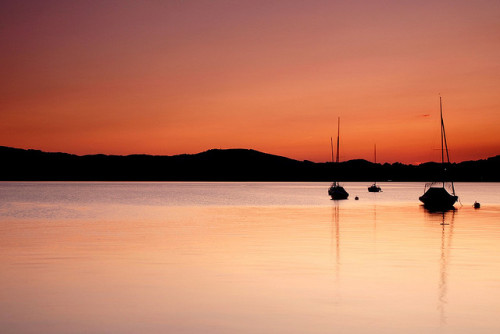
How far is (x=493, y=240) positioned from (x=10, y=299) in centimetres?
2895

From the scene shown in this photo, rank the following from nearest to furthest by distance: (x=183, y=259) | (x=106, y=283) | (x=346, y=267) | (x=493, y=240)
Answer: (x=106, y=283)
(x=346, y=267)
(x=183, y=259)
(x=493, y=240)

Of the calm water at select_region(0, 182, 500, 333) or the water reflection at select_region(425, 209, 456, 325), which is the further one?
the water reflection at select_region(425, 209, 456, 325)

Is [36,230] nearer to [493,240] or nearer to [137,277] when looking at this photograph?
[137,277]

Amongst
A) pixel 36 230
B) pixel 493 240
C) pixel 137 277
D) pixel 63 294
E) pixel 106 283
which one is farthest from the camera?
pixel 36 230

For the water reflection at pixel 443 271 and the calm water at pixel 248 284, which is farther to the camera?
the water reflection at pixel 443 271

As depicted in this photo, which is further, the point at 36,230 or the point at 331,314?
the point at 36,230

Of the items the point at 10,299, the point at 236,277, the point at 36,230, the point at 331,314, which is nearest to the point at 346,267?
the point at 236,277

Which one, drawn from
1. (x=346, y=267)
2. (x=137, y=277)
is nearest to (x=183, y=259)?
(x=137, y=277)

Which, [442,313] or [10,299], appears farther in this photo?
[10,299]

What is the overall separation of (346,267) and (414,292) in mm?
5926

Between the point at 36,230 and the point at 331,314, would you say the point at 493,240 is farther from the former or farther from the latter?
the point at 36,230

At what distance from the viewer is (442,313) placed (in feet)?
52.0

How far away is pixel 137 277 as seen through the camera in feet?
71.3

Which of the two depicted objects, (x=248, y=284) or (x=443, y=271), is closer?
(x=248, y=284)
